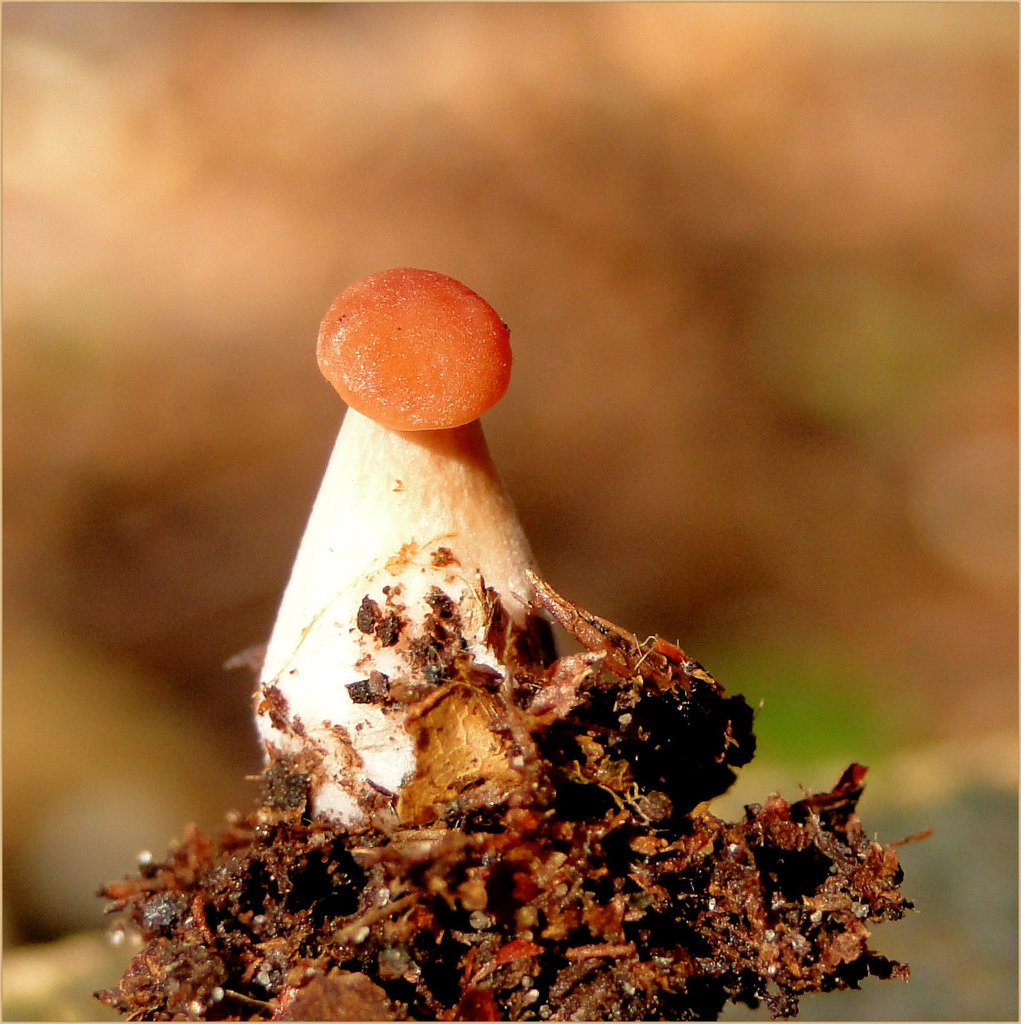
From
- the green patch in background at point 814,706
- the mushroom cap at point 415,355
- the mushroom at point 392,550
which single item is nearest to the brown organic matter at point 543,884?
the mushroom at point 392,550

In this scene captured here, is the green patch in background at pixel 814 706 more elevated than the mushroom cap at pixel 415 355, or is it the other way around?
the green patch in background at pixel 814 706

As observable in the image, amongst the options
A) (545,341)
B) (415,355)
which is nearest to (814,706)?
(545,341)

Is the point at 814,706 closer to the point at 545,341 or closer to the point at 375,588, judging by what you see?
the point at 545,341

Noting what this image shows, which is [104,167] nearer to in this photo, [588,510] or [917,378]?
[588,510]

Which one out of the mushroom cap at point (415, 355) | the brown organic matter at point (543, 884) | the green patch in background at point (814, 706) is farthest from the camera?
the green patch in background at point (814, 706)

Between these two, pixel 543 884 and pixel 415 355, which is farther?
pixel 415 355

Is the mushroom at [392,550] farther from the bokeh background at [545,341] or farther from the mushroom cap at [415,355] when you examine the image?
the bokeh background at [545,341]

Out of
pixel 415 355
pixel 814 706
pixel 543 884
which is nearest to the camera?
pixel 543 884
